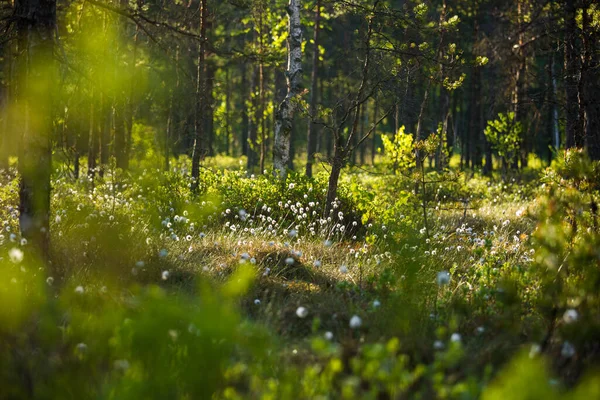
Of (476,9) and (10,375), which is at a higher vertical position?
(476,9)

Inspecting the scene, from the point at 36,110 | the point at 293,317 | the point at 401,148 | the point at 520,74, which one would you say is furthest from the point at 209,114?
the point at 293,317

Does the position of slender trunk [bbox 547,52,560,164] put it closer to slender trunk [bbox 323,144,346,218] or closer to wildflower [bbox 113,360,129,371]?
slender trunk [bbox 323,144,346,218]

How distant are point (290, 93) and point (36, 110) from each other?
6.67 meters

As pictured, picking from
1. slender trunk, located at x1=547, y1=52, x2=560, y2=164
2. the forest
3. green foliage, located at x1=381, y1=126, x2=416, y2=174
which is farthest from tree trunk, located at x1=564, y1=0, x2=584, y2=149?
green foliage, located at x1=381, y1=126, x2=416, y2=174

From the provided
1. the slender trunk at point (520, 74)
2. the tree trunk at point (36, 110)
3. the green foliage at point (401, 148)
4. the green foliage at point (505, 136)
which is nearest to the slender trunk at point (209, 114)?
the green foliage at point (505, 136)

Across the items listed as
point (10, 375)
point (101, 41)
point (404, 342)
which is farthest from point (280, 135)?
point (10, 375)

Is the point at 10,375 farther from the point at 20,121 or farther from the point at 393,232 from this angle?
the point at 393,232

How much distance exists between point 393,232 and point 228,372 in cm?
441

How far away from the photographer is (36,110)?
15.2 ft

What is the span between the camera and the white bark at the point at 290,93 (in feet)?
35.7

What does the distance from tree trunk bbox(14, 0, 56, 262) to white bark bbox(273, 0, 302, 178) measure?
6.27m

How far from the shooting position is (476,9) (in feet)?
70.5

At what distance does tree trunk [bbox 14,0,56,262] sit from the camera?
4.61m

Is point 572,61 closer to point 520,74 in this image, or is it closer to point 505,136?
point 505,136
